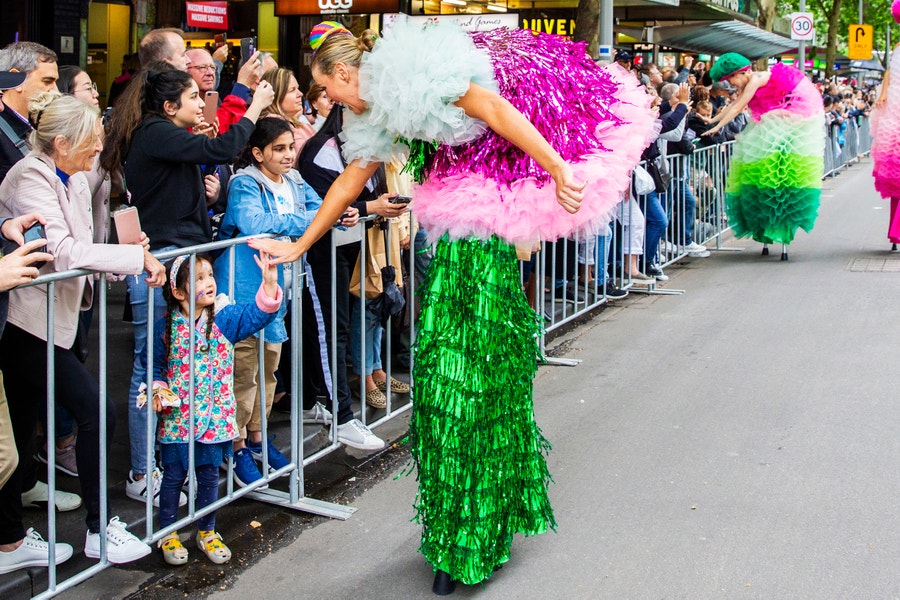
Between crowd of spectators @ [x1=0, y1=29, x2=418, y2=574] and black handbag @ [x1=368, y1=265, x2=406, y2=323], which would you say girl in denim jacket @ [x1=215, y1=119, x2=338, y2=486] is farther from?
black handbag @ [x1=368, y1=265, x2=406, y2=323]

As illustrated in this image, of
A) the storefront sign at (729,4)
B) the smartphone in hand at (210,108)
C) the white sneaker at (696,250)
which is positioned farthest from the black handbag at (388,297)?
the storefront sign at (729,4)

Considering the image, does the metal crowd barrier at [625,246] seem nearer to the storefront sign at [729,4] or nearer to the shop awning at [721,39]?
the storefront sign at [729,4]

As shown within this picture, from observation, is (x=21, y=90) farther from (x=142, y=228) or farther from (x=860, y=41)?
(x=860, y=41)

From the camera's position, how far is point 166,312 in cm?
442

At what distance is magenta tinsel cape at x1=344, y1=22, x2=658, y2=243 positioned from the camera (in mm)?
3648

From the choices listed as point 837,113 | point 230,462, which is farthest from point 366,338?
point 837,113

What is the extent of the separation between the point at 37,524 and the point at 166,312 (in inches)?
42.8

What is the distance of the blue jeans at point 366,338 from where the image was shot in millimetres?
5926

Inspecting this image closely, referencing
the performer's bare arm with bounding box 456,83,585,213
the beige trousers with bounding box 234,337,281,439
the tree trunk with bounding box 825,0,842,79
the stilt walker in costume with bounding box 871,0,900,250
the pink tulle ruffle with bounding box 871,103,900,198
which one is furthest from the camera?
A: the tree trunk with bounding box 825,0,842,79

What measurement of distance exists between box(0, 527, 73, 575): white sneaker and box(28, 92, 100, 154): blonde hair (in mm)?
1484

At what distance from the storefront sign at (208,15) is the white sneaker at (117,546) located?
31.9 feet

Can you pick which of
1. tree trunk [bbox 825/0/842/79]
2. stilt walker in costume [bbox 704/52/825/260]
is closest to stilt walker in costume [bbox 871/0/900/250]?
stilt walker in costume [bbox 704/52/825/260]

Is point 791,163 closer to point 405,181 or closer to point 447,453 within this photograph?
point 405,181

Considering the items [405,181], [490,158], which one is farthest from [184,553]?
[405,181]
